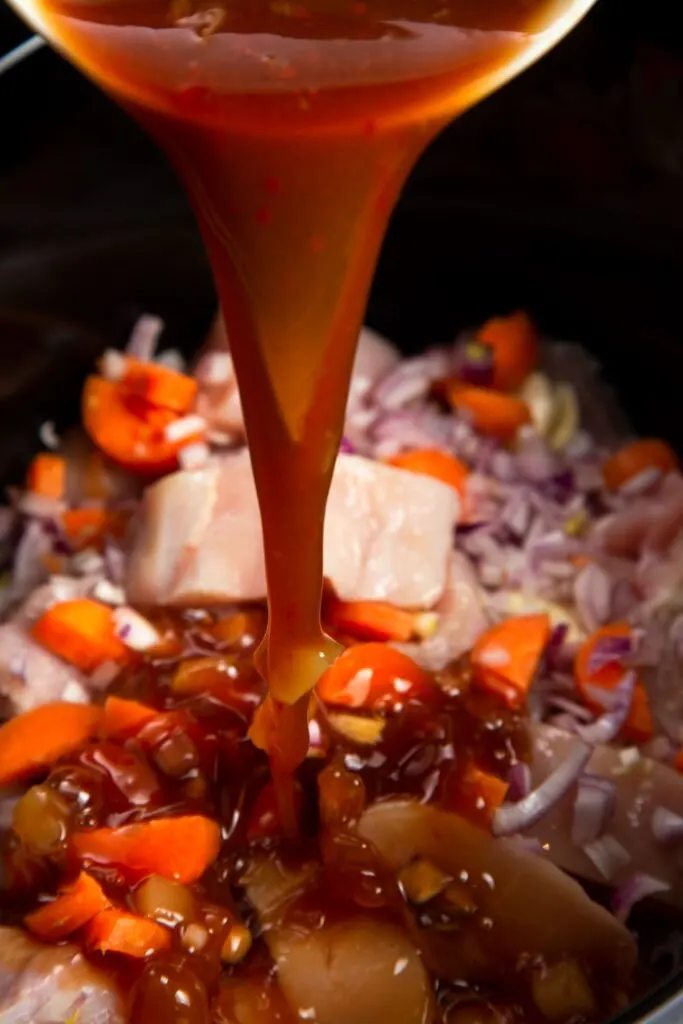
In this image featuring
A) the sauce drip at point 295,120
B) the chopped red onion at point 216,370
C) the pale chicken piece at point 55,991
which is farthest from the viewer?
the chopped red onion at point 216,370

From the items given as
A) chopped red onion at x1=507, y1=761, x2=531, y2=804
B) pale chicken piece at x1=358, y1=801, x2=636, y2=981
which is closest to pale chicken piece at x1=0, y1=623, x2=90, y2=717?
pale chicken piece at x1=358, y1=801, x2=636, y2=981

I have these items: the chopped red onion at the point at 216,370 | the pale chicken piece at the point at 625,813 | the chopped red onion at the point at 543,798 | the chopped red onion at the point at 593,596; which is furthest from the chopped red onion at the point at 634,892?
the chopped red onion at the point at 216,370

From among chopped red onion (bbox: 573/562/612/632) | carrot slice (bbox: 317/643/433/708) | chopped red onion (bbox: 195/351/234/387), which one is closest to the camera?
carrot slice (bbox: 317/643/433/708)

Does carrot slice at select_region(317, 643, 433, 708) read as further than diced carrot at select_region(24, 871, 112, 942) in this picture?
Yes

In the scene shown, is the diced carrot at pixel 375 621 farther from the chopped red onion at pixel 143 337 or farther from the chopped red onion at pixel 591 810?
the chopped red onion at pixel 143 337

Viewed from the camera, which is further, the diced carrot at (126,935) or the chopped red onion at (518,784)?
the chopped red onion at (518,784)

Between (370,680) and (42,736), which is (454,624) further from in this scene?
(42,736)

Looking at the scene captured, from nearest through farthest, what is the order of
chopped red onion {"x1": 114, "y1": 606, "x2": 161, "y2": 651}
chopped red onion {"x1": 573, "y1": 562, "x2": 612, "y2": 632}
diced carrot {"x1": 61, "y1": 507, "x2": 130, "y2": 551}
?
1. chopped red onion {"x1": 114, "y1": 606, "x2": 161, "y2": 651}
2. chopped red onion {"x1": 573, "y1": 562, "x2": 612, "y2": 632}
3. diced carrot {"x1": 61, "y1": 507, "x2": 130, "y2": 551}

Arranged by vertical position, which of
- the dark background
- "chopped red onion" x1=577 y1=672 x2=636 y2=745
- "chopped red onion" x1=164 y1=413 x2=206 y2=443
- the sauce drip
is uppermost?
the sauce drip

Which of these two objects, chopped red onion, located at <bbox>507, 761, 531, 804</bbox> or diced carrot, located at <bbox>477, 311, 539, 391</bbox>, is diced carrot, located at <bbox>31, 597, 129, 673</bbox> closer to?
chopped red onion, located at <bbox>507, 761, 531, 804</bbox>
